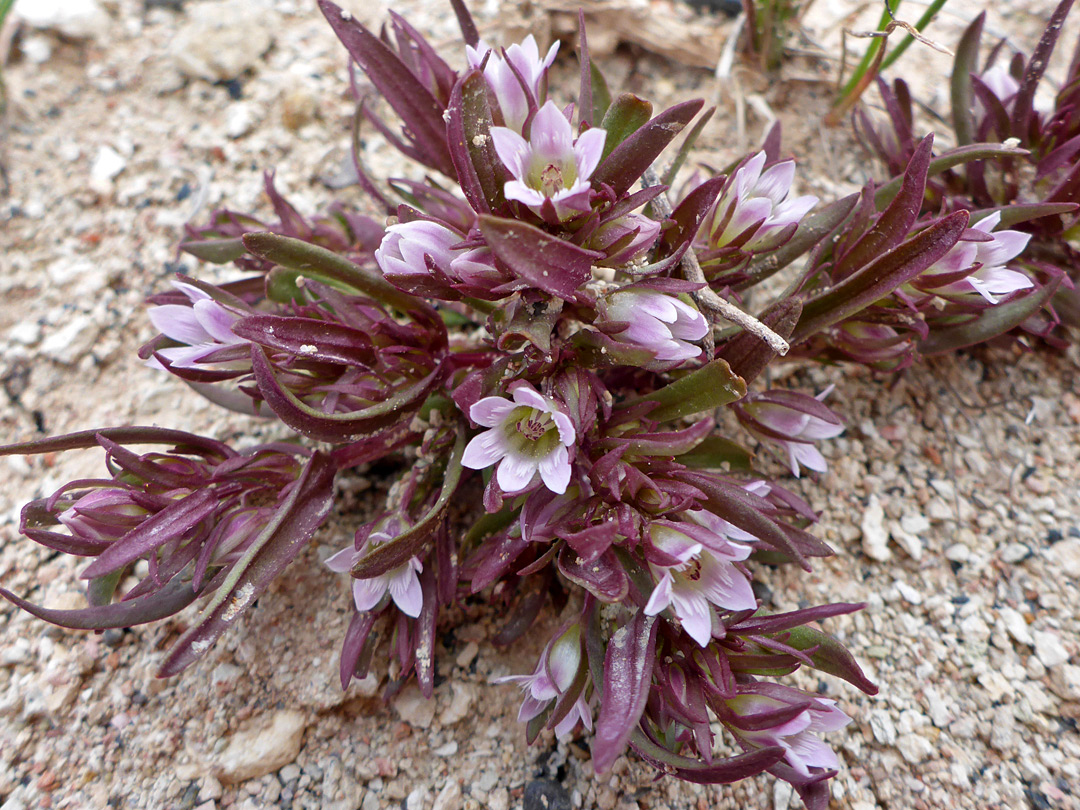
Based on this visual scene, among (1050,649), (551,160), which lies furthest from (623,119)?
(1050,649)

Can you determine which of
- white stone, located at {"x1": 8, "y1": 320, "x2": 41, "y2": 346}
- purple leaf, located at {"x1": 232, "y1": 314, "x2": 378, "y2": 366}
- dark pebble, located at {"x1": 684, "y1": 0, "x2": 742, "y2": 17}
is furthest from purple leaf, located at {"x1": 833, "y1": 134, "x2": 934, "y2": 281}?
white stone, located at {"x1": 8, "y1": 320, "x2": 41, "y2": 346}

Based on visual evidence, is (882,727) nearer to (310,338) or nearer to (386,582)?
(386,582)

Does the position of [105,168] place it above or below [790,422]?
above

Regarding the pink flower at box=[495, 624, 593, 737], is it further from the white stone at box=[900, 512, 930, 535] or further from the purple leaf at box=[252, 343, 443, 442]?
the white stone at box=[900, 512, 930, 535]

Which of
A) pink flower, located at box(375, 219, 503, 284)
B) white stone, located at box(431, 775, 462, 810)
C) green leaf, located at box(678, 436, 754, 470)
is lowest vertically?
white stone, located at box(431, 775, 462, 810)

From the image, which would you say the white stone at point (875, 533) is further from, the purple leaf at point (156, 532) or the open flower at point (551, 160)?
the purple leaf at point (156, 532)

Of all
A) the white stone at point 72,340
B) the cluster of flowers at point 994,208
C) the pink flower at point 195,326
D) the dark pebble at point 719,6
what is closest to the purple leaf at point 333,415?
the pink flower at point 195,326

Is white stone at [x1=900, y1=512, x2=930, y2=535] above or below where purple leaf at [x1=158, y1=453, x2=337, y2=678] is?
below
